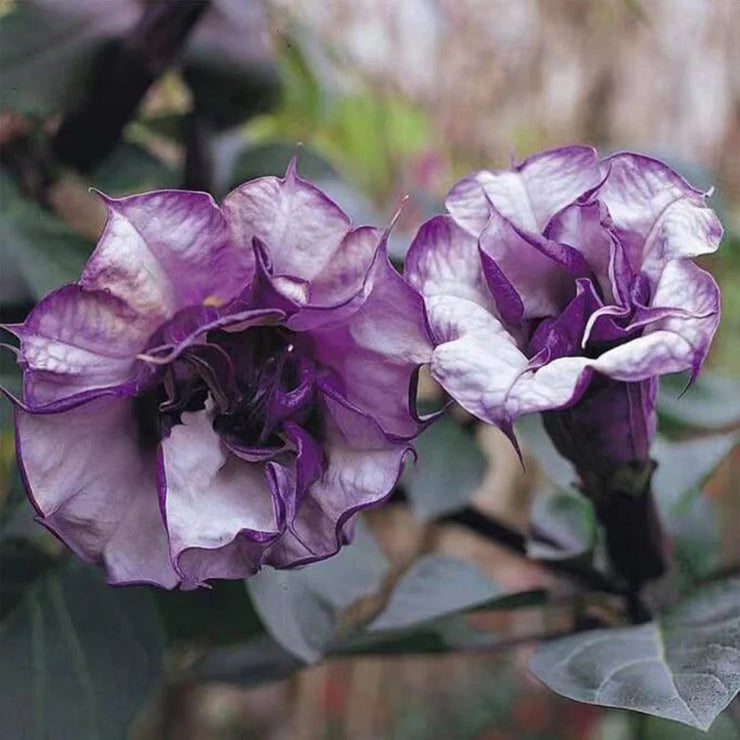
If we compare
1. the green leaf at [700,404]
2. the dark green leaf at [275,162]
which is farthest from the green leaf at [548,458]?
the dark green leaf at [275,162]

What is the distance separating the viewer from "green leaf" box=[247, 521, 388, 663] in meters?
0.39

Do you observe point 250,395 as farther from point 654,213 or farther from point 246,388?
point 654,213

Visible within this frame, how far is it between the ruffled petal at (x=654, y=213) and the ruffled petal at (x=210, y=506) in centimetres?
12

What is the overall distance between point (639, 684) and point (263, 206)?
7.2 inches

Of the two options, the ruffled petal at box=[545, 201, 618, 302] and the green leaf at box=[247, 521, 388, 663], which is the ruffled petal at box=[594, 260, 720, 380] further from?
the green leaf at box=[247, 521, 388, 663]

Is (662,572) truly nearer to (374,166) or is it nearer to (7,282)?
(7,282)

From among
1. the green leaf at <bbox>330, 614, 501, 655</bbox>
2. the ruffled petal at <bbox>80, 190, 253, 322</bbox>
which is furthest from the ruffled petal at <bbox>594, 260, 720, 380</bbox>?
the green leaf at <bbox>330, 614, 501, 655</bbox>

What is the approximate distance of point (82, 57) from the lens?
50cm

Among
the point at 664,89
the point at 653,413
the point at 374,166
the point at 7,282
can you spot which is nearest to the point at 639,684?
the point at 653,413

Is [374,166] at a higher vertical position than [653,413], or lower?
lower

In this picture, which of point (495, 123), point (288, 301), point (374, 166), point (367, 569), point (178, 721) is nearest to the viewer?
point (288, 301)

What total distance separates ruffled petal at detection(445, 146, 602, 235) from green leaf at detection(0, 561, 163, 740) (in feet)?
0.74

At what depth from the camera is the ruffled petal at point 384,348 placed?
28 cm

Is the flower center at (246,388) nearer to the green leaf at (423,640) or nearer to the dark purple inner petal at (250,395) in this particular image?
the dark purple inner petal at (250,395)
